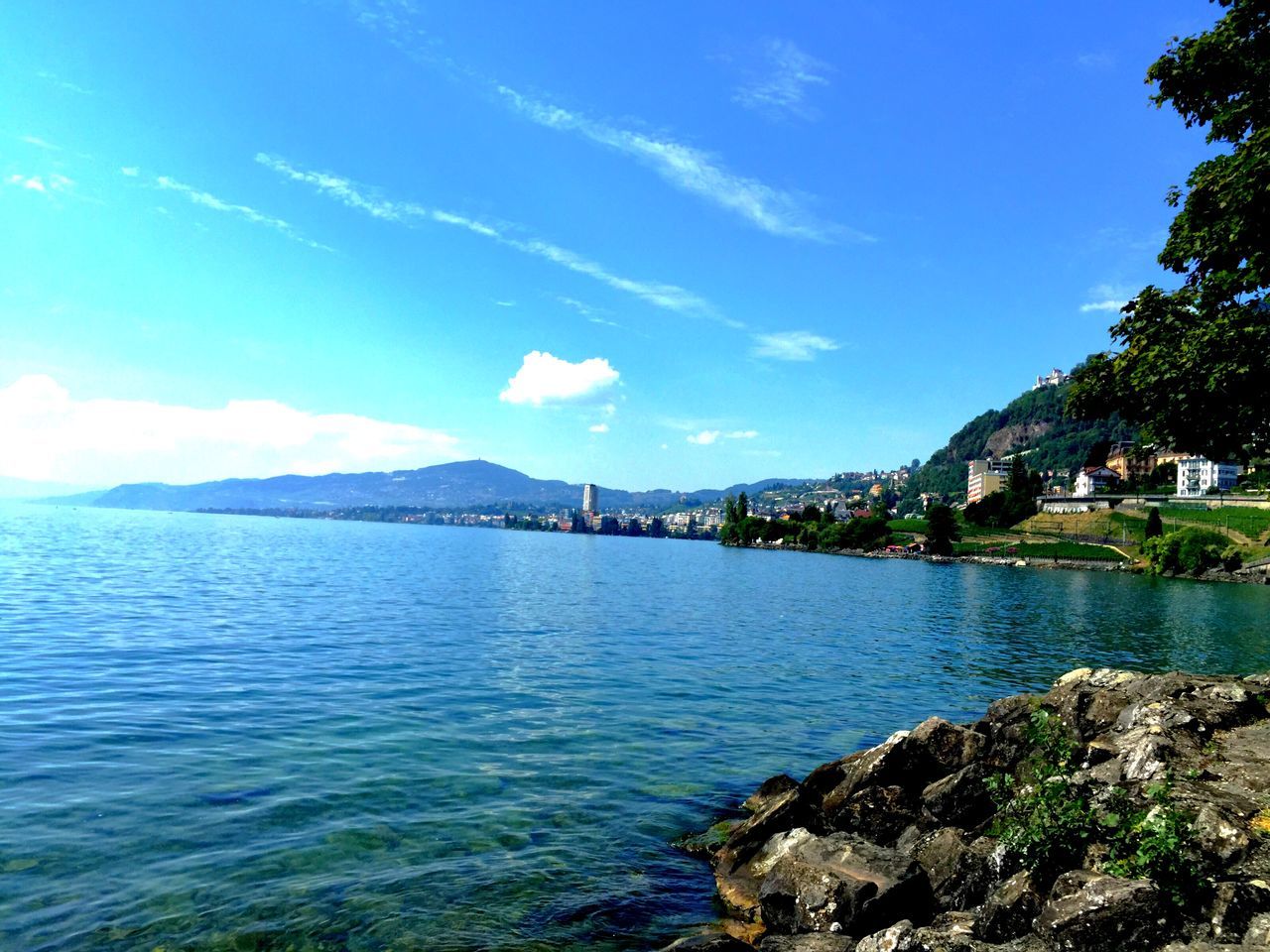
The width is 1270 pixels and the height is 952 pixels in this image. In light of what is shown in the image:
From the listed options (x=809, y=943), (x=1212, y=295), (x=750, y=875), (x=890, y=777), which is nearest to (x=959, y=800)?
(x=890, y=777)

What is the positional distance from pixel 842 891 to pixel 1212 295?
60.6ft

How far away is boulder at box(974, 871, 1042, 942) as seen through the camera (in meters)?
10.2

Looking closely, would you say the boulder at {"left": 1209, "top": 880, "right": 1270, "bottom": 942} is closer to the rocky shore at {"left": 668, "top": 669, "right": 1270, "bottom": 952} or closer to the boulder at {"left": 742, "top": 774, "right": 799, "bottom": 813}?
the rocky shore at {"left": 668, "top": 669, "right": 1270, "bottom": 952}

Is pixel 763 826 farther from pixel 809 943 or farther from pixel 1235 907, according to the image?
pixel 1235 907

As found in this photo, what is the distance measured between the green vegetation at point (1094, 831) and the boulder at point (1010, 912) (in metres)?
0.49

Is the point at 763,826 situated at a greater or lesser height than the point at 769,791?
greater

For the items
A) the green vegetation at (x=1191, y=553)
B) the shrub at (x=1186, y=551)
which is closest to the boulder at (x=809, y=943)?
the green vegetation at (x=1191, y=553)

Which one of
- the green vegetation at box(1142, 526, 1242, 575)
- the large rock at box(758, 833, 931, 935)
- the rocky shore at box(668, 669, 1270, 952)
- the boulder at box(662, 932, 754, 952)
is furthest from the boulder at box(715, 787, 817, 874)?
the green vegetation at box(1142, 526, 1242, 575)

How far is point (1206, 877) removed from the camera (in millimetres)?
9375

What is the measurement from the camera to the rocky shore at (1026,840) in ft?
30.5

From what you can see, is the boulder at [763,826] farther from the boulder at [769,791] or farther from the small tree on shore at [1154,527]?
the small tree on shore at [1154,527]

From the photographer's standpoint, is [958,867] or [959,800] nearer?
[958,867]

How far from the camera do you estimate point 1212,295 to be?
65.5 ft

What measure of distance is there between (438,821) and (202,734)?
10002 millimetres
